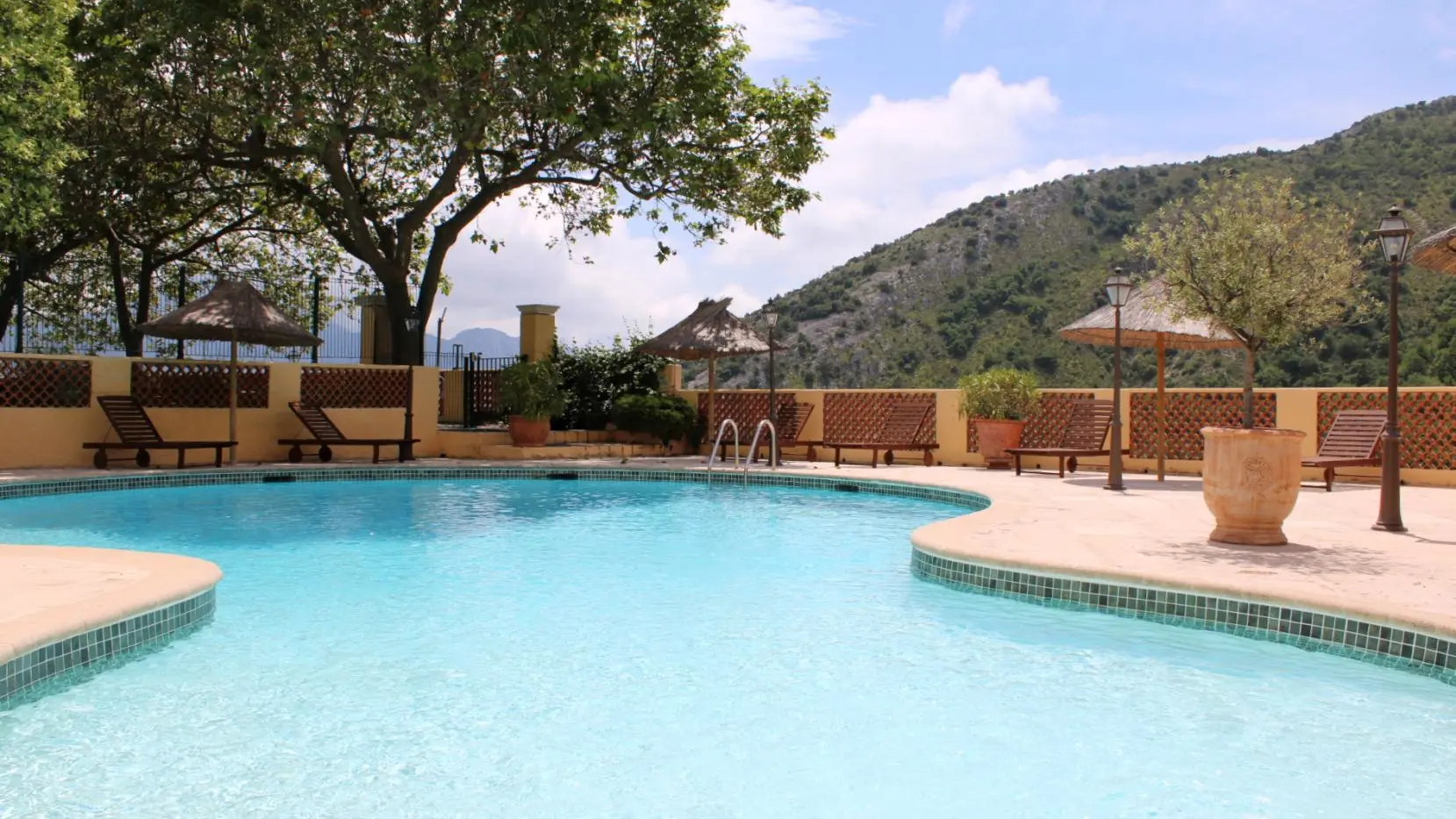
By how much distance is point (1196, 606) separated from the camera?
4.55 metres

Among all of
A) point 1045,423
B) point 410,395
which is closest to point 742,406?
point 1045,423

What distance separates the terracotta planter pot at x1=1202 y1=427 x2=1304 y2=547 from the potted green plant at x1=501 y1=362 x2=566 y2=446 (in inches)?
391

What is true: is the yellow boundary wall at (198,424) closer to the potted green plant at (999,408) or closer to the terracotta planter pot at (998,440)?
the potted green plant at (999,408)

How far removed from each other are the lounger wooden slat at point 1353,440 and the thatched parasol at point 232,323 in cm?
1109

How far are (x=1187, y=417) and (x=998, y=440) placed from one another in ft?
7.01

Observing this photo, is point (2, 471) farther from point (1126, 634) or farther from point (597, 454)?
point (1126, 634)

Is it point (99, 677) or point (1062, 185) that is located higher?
point (1062, 185)

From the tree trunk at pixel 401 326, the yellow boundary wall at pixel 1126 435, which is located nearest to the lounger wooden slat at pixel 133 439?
the tree trunk at pixel 401 326

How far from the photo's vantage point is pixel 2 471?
35.8ft

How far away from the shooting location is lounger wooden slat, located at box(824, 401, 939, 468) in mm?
12766

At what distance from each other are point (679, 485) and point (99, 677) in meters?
8.07

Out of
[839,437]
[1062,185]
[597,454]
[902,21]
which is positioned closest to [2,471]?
[597,454]

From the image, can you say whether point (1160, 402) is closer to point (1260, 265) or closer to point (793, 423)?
point (1260, 265)

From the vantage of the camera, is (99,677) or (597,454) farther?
(597,454)
